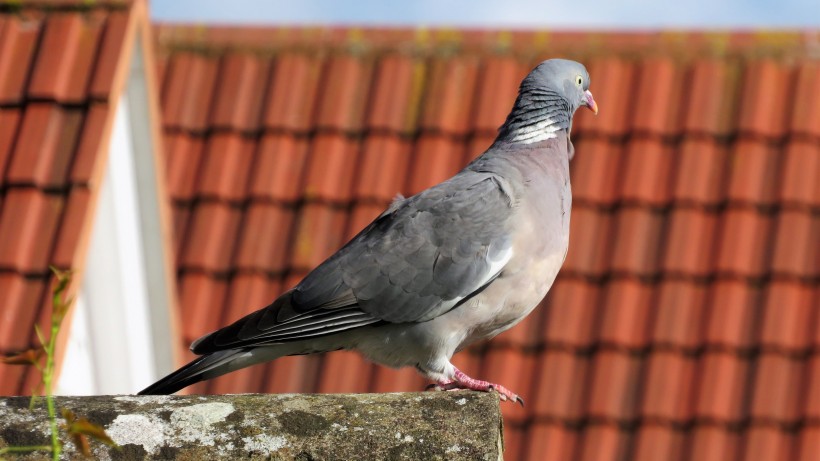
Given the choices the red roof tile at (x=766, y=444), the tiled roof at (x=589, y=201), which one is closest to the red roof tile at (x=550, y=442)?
the tiled roof at (x=589, y=201)

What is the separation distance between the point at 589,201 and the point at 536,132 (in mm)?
3102

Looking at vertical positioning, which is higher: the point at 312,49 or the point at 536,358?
the point at 312,49

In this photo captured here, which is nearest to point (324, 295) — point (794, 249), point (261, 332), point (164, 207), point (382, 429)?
point (261, 332)

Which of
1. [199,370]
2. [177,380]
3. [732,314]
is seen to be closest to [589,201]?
[732,314]

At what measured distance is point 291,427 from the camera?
1915 millimetres

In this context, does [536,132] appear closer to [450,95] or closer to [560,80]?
[560,80]

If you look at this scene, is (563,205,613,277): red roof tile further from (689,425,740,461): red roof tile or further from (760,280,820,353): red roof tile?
(689,425,740,461): red roof tile

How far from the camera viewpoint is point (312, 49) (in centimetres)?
788

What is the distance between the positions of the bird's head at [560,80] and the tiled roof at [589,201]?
2.42m

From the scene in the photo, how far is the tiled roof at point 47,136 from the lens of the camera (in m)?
4.60

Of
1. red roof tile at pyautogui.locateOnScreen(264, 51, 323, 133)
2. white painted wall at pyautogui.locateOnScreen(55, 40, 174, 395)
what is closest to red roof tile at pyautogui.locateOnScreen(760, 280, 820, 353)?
red roof tile at pyautogui.locateOnScreen(264, 51, 323, 133)

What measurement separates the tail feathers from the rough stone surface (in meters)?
1.12

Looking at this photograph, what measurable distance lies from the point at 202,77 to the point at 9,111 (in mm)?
2644

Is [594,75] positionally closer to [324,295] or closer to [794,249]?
[794,249]
